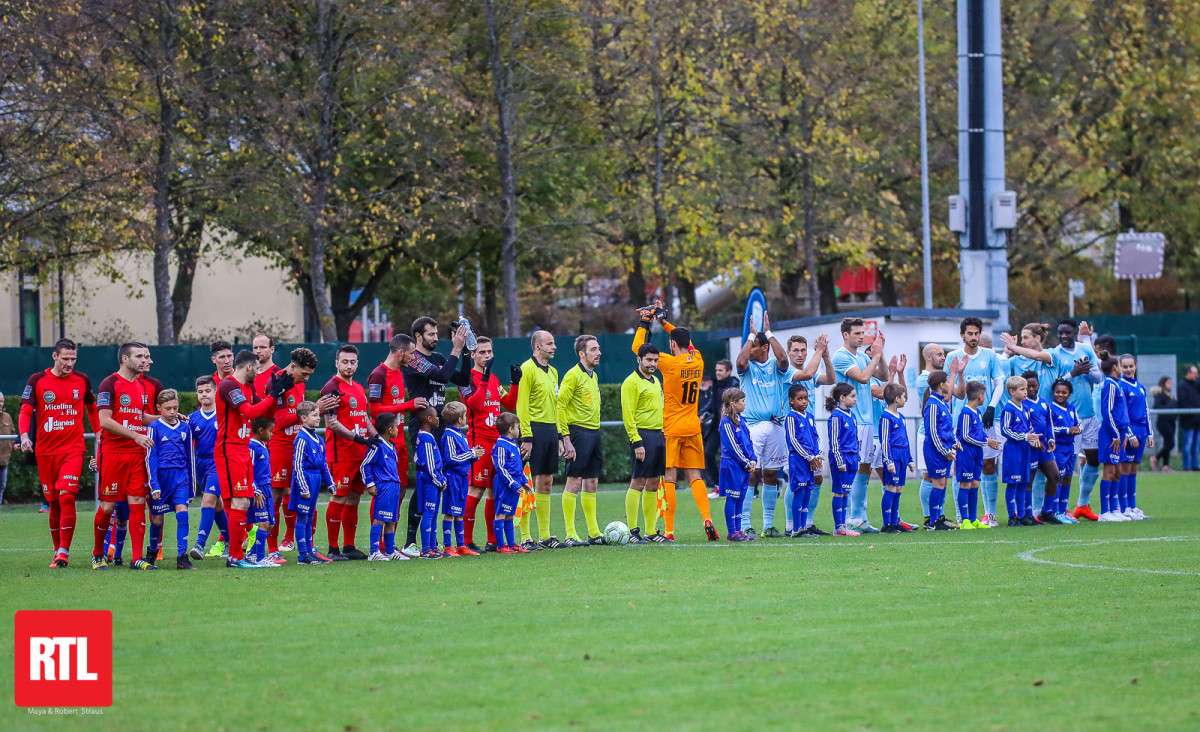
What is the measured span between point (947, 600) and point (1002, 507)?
32.2ft

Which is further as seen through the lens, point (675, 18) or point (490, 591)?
point (675, 18)

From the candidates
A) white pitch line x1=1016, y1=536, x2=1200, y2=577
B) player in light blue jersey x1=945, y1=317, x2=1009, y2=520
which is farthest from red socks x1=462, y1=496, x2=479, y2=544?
player in light blue jersey x1=945, y1=317, x2=1009, y2=520

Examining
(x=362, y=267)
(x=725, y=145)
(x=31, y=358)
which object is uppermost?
(x=725, y=145)

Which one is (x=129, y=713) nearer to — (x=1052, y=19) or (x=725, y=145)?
(x=725, y=145)

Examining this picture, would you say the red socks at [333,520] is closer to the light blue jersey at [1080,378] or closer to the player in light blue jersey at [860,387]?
the player in light blue jersey at [860,387]

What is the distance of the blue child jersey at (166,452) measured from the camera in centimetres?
1240

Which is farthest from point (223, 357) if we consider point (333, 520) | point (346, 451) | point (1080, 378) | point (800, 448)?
point (1080, 378)

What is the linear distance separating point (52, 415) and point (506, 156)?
A: 18013 mm

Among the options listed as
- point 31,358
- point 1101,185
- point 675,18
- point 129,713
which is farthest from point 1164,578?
point 1101,185

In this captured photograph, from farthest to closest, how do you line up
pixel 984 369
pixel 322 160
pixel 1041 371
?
1. pixel 322 160
2. pixel 1041 371
3. pixel 984 369

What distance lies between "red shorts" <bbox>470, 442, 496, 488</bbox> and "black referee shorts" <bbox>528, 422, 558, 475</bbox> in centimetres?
47

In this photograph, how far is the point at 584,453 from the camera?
1402cm

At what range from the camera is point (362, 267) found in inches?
1467

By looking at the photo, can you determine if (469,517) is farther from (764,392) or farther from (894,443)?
(894,443)
